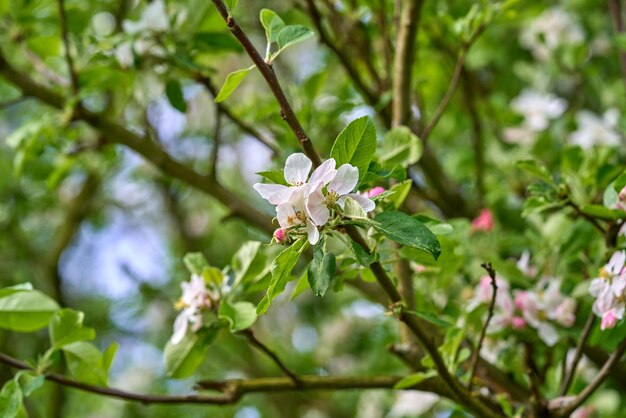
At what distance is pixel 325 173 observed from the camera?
0.57 meters

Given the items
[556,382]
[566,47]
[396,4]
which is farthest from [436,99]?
[556,382]

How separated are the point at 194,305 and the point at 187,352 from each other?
0.06m

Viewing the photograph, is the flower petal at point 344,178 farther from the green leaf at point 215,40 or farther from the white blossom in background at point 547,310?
the green leaf at point 215,40

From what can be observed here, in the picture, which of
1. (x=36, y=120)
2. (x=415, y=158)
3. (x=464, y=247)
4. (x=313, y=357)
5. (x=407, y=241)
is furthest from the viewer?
(x=313, y=357)

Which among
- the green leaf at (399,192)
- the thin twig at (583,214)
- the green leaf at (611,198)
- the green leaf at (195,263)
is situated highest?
the green leaf at (399,192)

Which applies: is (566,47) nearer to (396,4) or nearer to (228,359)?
(396,4)

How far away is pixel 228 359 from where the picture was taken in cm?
235

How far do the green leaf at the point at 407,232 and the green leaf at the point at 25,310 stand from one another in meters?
0.43

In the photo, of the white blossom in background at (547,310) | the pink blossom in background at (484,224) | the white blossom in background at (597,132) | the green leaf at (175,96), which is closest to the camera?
the white blossom in background at (547,310)

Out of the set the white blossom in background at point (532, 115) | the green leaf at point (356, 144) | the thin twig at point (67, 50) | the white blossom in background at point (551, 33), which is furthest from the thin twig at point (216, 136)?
the white blossom in background at point (551, 33)

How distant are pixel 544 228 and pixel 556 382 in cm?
21

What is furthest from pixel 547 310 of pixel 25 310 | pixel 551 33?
pixel 551 33

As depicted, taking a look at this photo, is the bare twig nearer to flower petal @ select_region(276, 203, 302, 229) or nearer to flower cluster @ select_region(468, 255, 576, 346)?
flower cluster @ select_region(468, 255, 576, 346)

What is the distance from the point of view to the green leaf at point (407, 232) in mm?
568
